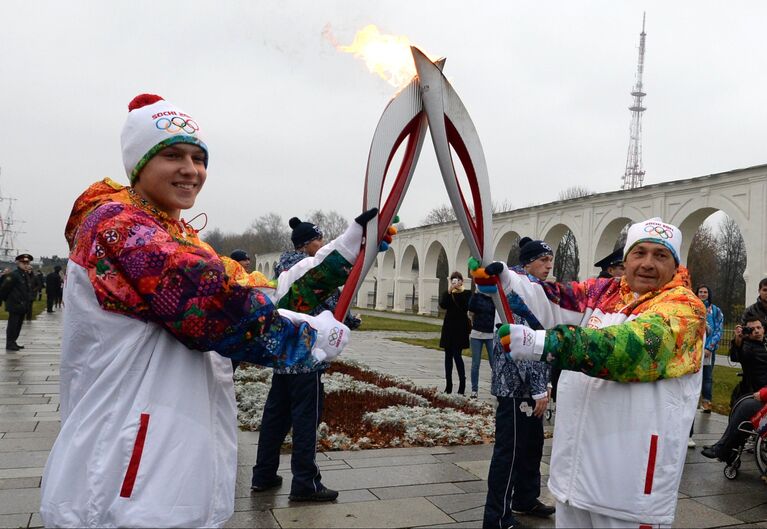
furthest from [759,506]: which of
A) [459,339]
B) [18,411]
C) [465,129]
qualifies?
[18,411]

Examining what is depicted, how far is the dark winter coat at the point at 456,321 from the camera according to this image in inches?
395

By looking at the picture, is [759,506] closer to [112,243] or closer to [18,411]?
[112,243]

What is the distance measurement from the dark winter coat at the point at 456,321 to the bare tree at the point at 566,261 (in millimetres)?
43905

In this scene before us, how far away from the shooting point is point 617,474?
2600 millimetres

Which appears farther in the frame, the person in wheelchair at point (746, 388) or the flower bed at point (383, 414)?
the flower bed at point (383, 414)

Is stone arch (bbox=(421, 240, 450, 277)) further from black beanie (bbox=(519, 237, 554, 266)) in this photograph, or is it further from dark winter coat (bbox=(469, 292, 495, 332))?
black beanie (bbox=(519, 237, 554, 266))

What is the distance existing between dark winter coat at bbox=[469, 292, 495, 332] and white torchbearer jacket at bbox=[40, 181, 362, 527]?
23.1ft

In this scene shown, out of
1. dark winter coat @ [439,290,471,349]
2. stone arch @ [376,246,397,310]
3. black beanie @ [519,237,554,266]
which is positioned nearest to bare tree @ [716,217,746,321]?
stone arch @ [376,246,397,310]

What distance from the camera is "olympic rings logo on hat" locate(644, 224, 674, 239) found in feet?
9.32

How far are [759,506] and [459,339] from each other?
5.33 m

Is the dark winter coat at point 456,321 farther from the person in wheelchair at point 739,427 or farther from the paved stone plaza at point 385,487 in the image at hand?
the person in wheelchair at point 739,427

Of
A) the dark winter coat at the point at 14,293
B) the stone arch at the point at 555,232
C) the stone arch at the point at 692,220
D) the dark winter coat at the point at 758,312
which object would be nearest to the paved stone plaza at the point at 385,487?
the dark winter coat at the point at 758,312

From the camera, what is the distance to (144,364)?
1842 mm

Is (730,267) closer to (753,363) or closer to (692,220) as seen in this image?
(692,220)
